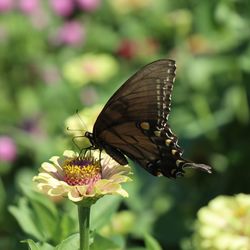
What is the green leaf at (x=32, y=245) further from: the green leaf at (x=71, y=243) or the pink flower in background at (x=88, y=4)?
the pink flower in background at (x=88, y=4)

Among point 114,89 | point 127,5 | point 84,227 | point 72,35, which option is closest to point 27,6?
point 72,35

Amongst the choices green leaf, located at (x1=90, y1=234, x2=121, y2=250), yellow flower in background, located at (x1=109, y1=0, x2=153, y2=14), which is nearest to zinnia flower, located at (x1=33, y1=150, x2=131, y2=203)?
green leaf, located at (x1=90, y1=234, x2=121, y2=250)

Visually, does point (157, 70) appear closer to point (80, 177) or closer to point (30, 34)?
point (80, 177)

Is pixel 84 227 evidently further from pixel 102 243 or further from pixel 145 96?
pixel 145 96

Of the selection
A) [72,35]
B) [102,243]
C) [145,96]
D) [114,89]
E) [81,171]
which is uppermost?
[72,35]

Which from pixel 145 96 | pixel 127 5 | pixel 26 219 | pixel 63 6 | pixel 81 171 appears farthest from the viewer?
pixel 127 5

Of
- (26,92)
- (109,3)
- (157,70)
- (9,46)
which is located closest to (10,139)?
(26,92)

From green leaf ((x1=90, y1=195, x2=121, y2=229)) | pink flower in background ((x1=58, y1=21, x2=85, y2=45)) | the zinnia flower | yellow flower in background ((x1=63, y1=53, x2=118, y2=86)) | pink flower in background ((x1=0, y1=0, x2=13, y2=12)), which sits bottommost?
green leaf ((x1=90, y1=195, x2=121, y2=229))

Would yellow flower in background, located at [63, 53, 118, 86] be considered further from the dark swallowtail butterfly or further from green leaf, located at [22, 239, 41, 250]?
green leaf, located at [22, 239, 41, 250]
